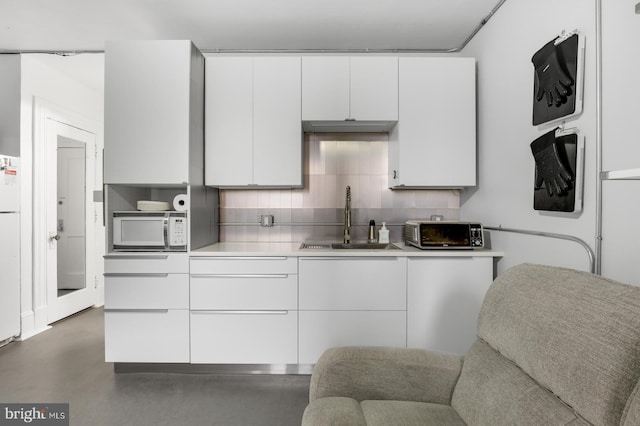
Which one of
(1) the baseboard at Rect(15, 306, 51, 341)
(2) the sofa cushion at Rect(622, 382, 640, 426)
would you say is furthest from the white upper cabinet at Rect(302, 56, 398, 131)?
(1) the baseboard at Rect(15, 306, 51, 341)

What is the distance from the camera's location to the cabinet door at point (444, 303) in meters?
2.62

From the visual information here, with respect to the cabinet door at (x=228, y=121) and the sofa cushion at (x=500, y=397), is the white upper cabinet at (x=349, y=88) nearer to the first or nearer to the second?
the cabinet door at (x=228, y=121)

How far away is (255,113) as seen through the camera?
291cm

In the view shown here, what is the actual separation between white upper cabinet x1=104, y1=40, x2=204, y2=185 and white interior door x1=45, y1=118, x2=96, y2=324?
166cm

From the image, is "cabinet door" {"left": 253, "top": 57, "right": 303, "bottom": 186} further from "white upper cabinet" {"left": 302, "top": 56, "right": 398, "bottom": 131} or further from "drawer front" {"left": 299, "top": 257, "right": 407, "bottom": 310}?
"drawer front" {"left": 299, "top": 257, "right": 407, "bottom": 310}

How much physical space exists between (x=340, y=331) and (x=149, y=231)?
1646 mm

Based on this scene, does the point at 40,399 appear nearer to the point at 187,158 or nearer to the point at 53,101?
the point at 187,158

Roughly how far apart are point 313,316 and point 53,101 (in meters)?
3.63

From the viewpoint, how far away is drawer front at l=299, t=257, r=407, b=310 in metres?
2.61

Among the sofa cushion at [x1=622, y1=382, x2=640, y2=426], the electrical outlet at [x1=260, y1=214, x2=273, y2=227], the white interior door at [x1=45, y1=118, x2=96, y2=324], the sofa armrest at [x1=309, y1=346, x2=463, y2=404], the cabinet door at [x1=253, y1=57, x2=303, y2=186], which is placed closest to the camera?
the sofa cushion at [x1=622, y1=382, x2=640, y2=426]

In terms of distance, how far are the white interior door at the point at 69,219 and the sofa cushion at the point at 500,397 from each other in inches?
165

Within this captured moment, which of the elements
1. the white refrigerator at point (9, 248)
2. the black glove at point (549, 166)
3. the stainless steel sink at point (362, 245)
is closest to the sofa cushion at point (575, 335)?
the black glove at point (549, 166)

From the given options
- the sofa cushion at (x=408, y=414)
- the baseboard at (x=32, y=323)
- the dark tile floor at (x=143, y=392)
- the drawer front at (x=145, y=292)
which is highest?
the drawer front at (x=145, y=292)

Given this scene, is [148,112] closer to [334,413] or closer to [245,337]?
[245,337]
